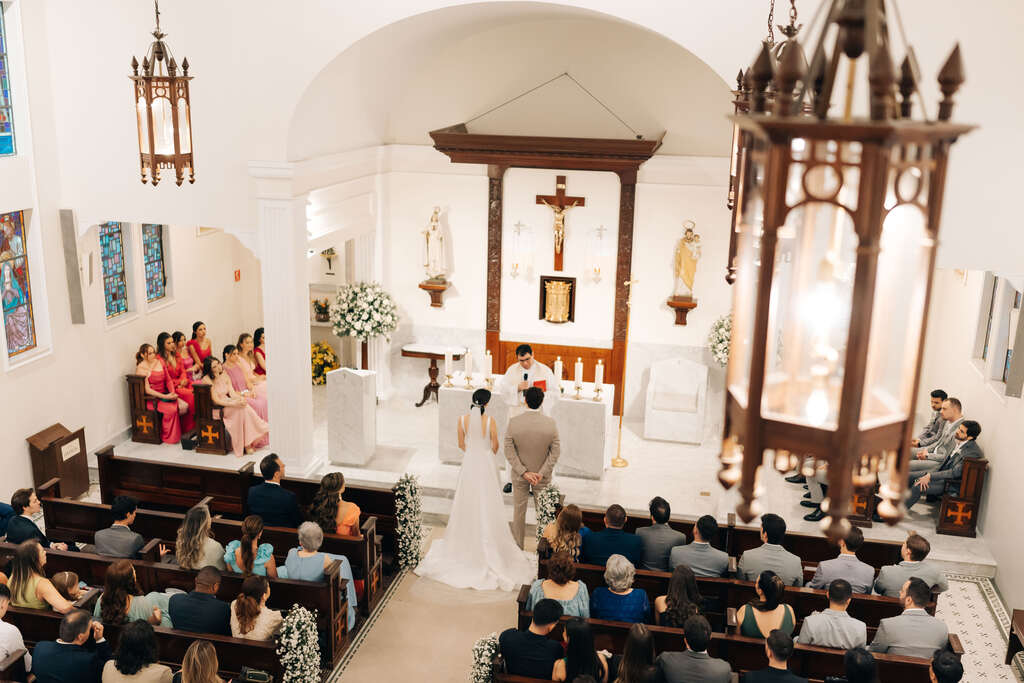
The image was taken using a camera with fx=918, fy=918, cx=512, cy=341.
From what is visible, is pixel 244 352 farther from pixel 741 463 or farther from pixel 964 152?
pixel 741 463

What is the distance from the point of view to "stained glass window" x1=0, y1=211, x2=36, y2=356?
9.45 m

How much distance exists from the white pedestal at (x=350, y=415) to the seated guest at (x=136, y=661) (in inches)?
209

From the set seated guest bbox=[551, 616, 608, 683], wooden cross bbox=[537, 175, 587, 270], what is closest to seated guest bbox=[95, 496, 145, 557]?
seated guest bbox=[551, 616, 608, 683]

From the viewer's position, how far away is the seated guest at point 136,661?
17.4 ft

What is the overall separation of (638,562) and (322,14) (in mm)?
5962

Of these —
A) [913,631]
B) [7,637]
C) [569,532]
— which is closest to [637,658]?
[569,532]

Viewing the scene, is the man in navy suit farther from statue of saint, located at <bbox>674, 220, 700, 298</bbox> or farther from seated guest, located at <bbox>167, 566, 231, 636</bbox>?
statue of saint, located at <bbox>674, 220, 700, 298</bbox>

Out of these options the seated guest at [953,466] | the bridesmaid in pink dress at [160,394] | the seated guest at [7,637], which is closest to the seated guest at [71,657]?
the seated guest at [7,637]

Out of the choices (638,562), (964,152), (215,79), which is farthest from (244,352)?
(964,152)

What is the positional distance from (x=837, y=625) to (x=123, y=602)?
4685 mm

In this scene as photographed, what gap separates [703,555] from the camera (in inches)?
271

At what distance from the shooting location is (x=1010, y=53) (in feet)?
26.0

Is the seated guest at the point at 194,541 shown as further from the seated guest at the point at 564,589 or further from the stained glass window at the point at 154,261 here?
the stained glass window at the point at 154,261

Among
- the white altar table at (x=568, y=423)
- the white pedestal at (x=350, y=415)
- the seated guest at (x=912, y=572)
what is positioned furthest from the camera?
the white pedestal at (x=350, y=415)
